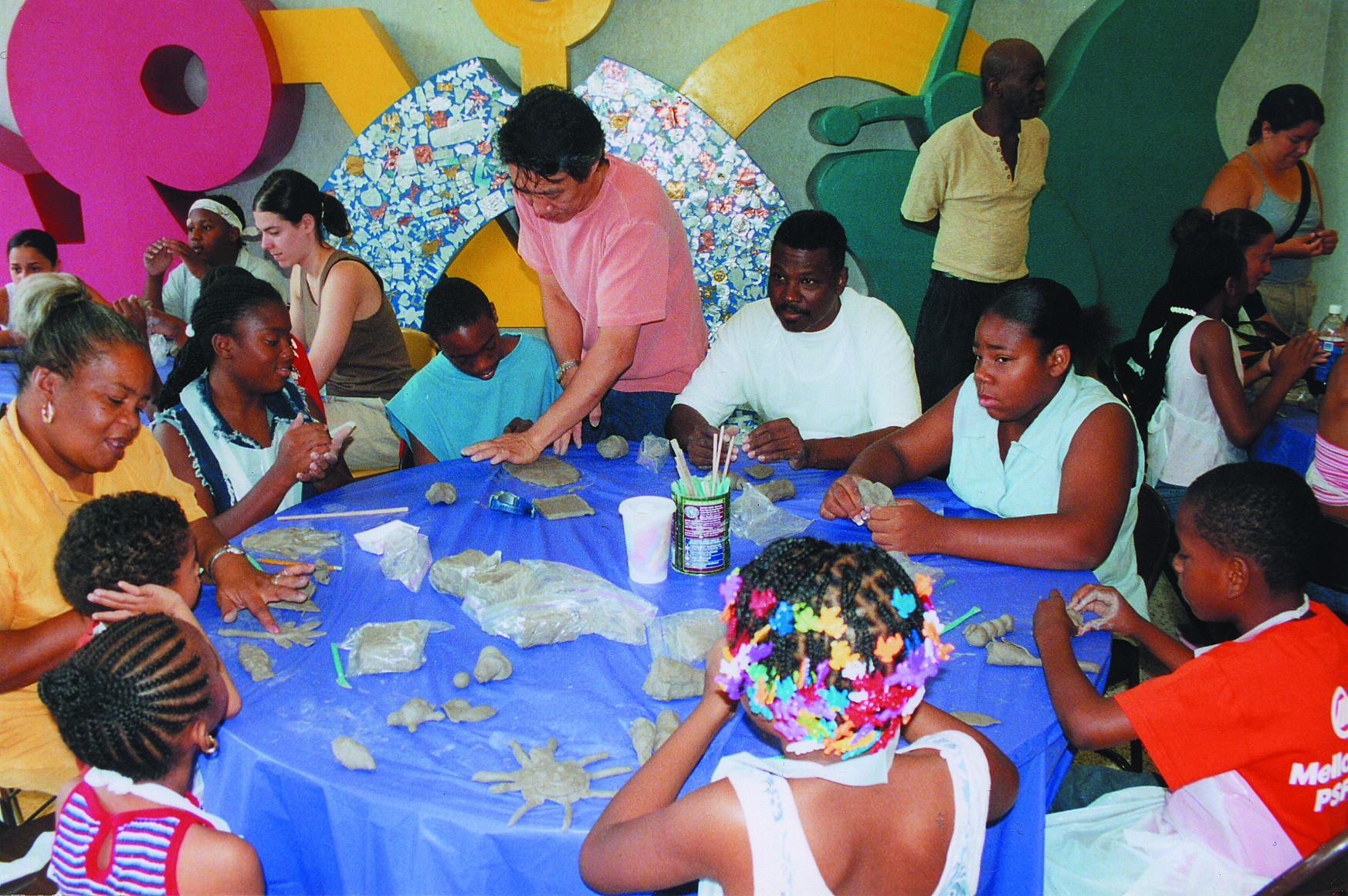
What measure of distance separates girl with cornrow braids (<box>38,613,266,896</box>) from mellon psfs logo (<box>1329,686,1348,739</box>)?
1676 millimetres

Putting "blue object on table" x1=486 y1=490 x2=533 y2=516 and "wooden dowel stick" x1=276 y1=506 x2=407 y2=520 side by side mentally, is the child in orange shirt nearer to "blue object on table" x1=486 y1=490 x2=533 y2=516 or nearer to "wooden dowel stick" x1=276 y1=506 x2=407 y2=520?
"blue object on table" x1=486 y1=490 x2=533 y2=516

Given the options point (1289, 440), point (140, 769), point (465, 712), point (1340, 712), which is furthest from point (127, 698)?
point (1289, 440)

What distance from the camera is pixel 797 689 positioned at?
3.44ft

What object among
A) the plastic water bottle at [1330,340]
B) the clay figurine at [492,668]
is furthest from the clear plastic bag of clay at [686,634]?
the plastic water bottle at [1330,340]

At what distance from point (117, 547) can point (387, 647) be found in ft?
1.87

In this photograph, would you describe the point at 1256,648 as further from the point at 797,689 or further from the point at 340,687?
the point at 340,687

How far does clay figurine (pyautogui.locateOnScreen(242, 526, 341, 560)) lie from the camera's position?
78.2 inches

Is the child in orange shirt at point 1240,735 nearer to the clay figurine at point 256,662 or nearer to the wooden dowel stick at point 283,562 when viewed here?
the clay figurine at point 256,662

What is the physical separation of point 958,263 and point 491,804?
3.60 meters

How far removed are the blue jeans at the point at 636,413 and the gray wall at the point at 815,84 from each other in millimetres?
2341

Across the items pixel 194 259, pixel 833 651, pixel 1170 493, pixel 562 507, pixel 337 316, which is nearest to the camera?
pixel 833 651

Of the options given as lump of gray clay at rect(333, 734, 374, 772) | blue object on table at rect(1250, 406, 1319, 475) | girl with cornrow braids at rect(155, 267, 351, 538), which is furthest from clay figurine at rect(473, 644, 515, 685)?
blue object on table at rect(1250, 406, 1319, 475)

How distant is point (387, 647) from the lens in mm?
1510

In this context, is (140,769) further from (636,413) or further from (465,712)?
(636,413)
